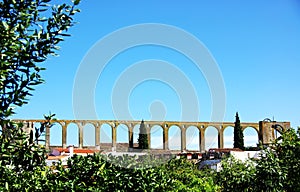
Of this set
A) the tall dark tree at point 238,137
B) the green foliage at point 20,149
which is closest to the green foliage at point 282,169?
the green foliage at point 20,149

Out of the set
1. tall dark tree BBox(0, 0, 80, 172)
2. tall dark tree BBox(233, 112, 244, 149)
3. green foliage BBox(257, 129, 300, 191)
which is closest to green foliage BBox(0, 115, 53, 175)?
tall dark tree BBox(0, 0, 80, 172)

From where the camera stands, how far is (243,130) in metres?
60.3

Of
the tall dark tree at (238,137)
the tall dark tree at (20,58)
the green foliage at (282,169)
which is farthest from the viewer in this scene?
the tall dark tree at (238,137)

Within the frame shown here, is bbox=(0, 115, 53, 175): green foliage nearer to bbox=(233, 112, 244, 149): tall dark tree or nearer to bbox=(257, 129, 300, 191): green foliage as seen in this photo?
bbox=(257, 129, 300, 191): green foliage

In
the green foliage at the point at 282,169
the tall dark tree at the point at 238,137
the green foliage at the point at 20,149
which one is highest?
the tall dark tree at the point at 238,137

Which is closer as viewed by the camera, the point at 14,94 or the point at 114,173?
the point at 14,94

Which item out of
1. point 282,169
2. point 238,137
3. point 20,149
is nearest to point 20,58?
point 20,149

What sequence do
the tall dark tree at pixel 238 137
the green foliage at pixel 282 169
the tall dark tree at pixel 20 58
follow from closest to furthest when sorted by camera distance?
the tall dark tree at pixel 20 58 → the green foliage at pixel 282 169 → the tall dark tree at pixel 238 137

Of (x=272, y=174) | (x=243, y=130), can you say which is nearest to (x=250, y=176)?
(x=272, y=174)

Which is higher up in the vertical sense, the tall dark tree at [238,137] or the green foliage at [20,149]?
the tall dark tree at [238,137]

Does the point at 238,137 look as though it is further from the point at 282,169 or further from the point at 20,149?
the point at 20,149

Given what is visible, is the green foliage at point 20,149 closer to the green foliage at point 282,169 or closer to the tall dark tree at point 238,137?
the green foliage at point 282,169

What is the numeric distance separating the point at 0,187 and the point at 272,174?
647 centimetres

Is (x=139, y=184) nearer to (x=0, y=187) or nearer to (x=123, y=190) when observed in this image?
(x=123, y=190)
